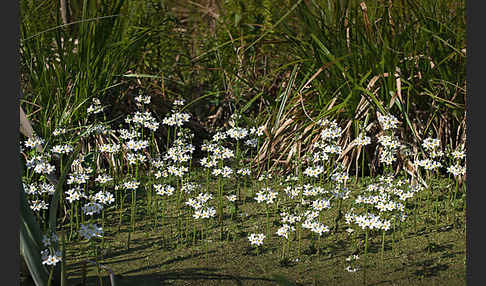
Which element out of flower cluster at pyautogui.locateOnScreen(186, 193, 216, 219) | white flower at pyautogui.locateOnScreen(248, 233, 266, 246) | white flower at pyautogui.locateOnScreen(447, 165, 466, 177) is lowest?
white flower at pyautogui.locateOnScreen(248, 233, 266, 246)

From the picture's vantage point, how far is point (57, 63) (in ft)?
15.7

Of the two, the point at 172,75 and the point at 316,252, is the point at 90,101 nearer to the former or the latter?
the point at 172,75

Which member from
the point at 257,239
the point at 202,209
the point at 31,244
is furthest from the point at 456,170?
the point at 31,244

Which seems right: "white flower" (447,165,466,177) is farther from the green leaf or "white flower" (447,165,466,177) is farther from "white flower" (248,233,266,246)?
the green leaf

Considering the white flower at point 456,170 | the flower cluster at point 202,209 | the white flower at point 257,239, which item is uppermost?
the white flower at point 456,170

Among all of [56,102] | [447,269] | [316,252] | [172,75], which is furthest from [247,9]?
[447,269]

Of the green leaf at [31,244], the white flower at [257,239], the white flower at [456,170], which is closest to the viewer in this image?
the green leaf at [31,244]

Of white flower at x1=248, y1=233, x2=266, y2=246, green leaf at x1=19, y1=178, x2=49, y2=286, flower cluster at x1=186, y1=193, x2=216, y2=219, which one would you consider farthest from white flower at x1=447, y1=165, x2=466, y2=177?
green leaf at x1=19, y1=178, x2=49, y2=286

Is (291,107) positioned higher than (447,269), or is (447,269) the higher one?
(291,107)

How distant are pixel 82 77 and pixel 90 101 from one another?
20 cm

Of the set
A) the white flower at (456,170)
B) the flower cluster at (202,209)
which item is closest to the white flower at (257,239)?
the flower cluster at (202,209)

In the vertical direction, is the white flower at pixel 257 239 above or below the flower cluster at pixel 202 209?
below

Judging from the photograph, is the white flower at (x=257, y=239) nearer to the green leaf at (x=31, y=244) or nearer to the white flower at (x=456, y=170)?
the green leaf at (x=31, y=244)

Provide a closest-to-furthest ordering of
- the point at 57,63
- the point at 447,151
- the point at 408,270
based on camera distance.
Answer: the point at 408,270
the point at 447,151
the point at 57,63
